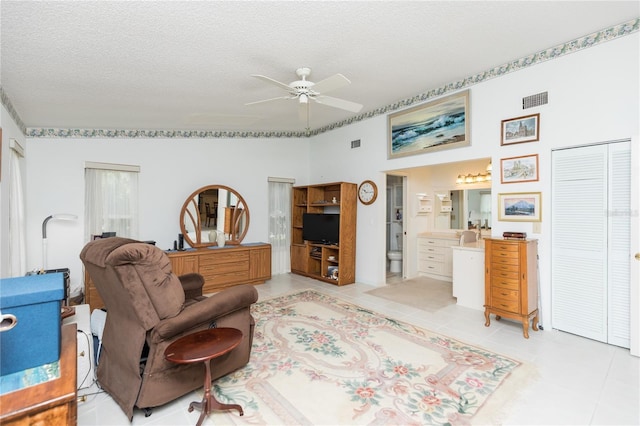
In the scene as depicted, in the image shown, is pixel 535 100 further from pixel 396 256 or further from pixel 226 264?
pixel 226 264

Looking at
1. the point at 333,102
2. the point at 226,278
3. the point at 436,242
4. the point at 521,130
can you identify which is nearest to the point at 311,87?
the point at 333,102

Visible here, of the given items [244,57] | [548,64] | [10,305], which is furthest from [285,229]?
[10,305]

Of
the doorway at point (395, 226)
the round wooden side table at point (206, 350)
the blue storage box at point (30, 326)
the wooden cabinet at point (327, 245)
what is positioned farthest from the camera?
the doorway at point (395, 226)

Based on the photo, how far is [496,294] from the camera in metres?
3.38

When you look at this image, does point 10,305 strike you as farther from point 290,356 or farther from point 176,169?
point 176,169

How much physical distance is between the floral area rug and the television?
2.16 m

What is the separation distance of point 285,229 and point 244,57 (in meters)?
4.03

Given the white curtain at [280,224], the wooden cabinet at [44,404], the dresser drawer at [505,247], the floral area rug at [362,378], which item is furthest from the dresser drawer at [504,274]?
the white curtain at [280,224]

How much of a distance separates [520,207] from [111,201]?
5.72 meters

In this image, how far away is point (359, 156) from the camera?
5566mm

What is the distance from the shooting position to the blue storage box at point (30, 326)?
88 cm

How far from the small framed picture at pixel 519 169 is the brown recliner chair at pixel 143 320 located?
11.3 feet

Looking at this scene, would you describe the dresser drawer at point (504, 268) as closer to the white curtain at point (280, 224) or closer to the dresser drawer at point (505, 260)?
the dresser drawer at point (505, 260)

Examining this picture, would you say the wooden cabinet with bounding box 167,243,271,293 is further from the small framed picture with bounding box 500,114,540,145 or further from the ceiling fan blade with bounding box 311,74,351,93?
the small framed picture with bounding box 500,114,540,145
